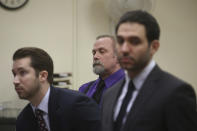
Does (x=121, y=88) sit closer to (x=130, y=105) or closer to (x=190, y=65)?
(x=130, y=105)

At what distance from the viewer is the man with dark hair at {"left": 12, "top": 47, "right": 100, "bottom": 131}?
162 centimetres

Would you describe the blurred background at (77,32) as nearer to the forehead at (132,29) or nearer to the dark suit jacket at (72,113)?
the dark suit jacket at (72,113)

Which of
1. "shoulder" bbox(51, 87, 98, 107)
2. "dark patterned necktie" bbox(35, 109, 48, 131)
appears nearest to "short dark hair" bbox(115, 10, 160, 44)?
"shoulder" bbox(51, 87, 98, 107)

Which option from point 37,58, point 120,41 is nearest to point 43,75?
point 37,58

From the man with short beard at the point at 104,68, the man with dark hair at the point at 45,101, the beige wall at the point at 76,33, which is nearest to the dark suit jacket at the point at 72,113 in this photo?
the man with dark hair at the point at 45,101

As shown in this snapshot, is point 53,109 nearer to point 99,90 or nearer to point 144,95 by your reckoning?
point 99,90

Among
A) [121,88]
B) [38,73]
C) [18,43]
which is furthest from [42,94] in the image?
[18,43]

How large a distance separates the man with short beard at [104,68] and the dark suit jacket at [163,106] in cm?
108

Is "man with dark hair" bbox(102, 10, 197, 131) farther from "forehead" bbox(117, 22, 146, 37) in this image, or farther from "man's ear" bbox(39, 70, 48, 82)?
"man's ear" bbox(39, 70, 48, 82)

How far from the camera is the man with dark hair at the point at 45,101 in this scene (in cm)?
162

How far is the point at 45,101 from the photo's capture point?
168 cm

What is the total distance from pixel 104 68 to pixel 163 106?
1.25 meters

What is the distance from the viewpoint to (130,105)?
1119 mm

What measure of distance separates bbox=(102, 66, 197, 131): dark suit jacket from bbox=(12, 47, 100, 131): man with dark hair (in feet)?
1.94
